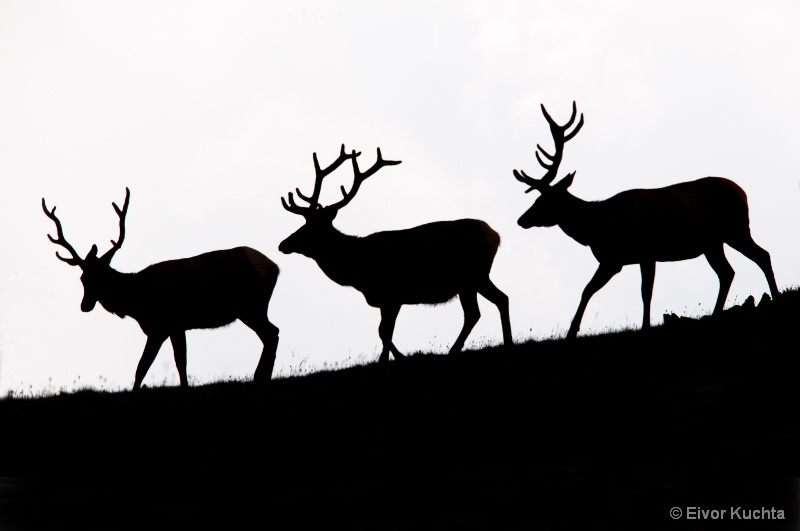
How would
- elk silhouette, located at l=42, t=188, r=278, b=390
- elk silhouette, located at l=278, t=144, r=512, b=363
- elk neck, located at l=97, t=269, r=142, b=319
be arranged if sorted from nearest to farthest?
1. elk silhouette, located at l=278, t=144, r=512, b=363
2. elk silhouette, located at l=42, t=188, r=278, b=390
3. elk neck, located at l=97, t=269, r=142, b=319

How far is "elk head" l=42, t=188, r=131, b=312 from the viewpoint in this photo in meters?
15.0

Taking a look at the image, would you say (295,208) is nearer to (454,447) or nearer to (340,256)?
(340,256)

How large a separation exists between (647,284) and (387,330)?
327 cm

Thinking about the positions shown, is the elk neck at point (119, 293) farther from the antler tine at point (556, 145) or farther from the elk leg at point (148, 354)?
the antler tine at point (556, 145)

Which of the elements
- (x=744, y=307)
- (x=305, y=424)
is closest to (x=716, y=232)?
(x=744, y=307)

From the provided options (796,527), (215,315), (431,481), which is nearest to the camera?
(796,527)

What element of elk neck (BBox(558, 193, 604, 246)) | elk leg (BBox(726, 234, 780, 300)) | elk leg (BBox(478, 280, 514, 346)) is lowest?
elk leg (BBox(478, 280, 514, 346))

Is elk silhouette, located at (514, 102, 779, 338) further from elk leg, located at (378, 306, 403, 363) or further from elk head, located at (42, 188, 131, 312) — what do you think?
elk head, located at (42, 188, 131, 312)

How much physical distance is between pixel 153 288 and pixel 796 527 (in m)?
10.7

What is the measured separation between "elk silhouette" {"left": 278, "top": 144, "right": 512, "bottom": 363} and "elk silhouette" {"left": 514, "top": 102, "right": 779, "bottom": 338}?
0.83 meters

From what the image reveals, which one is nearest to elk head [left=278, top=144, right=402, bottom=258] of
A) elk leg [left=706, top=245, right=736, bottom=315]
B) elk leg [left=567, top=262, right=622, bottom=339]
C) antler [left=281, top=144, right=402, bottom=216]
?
antler [left=281, top=144, right=402, bottom=216]

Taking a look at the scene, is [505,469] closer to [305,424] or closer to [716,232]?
[305,424]

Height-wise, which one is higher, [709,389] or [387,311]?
[387,311]

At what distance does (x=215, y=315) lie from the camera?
1452 cm
